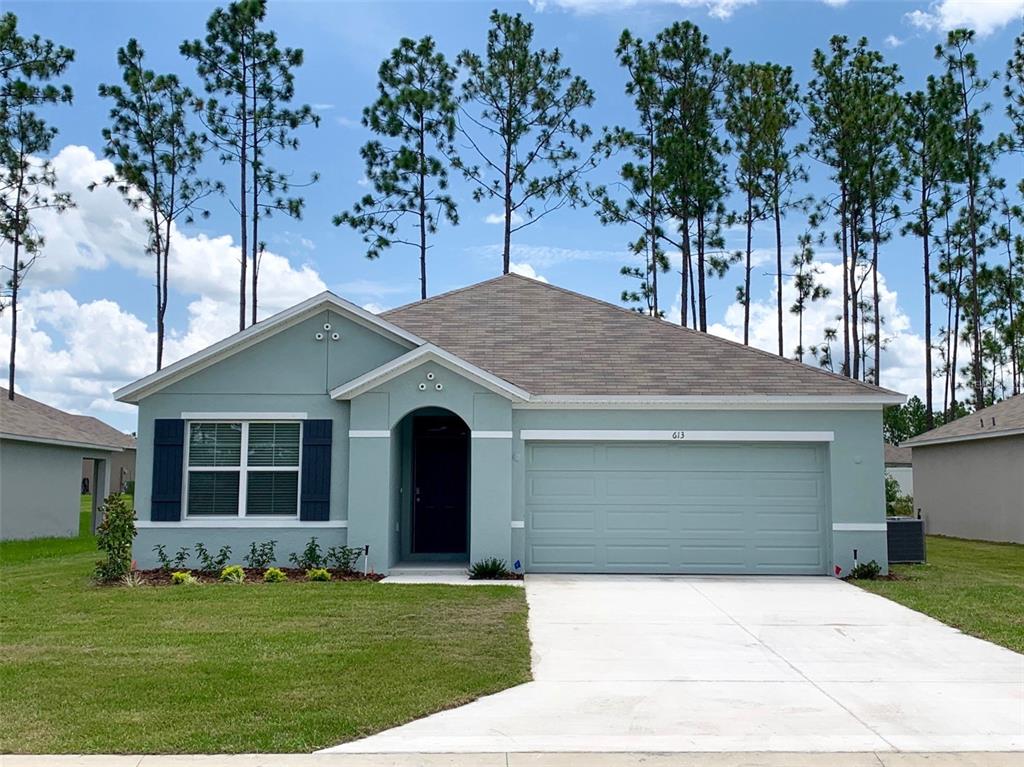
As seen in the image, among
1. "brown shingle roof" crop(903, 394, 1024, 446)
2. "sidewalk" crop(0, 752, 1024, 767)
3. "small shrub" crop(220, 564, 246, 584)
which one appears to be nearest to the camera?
"sidewalk" crop(0, 752, 1024, 767)

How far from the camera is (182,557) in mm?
14383

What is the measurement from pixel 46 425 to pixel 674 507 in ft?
58.6

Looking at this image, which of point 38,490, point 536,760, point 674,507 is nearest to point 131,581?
point 674,507

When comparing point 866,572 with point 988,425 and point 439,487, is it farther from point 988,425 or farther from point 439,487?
point 988,425

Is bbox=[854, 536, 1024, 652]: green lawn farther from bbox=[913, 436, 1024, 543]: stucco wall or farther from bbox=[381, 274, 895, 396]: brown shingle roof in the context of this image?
bbox=[913, 436, 1024, 543]: stucco wall

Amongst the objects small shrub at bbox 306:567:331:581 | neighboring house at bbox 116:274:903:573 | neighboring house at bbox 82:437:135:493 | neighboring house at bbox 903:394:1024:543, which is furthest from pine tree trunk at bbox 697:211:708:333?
neighboring house at bbox 82:437:135:493

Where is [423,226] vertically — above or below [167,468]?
above

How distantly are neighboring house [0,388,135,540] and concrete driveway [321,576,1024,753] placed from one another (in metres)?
15.9

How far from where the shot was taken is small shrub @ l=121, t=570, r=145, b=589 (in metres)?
13.1

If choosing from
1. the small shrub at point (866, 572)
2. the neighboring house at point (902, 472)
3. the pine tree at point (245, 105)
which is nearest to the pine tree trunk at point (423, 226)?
the pine tree at point (245, 105)

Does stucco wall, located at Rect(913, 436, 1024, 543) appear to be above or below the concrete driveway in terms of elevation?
above

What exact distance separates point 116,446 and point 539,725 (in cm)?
2375

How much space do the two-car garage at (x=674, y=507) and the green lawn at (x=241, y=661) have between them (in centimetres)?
257

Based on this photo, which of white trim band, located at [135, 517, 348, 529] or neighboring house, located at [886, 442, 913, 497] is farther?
neighboring house, located at [886, 442, 913, 497]
